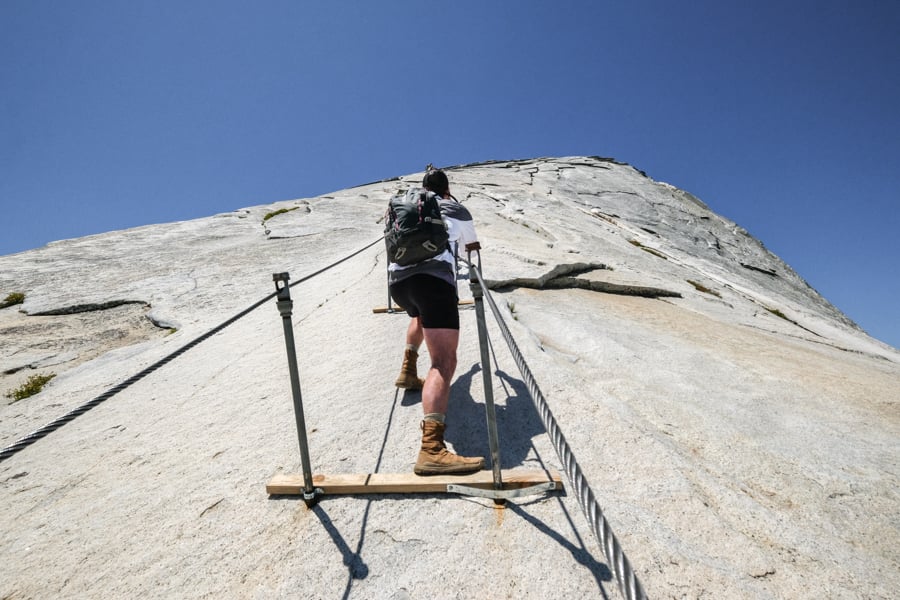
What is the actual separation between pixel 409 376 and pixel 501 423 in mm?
996

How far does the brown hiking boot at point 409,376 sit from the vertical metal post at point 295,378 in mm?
1382

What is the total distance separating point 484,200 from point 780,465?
14.9 metres

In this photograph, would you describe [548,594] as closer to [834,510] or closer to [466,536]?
[466,536]

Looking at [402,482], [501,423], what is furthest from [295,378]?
[501,423]

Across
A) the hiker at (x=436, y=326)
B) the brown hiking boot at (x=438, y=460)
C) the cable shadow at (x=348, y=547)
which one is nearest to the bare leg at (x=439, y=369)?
the hiker at (x=436, y=326)

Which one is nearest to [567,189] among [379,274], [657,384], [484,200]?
[484,200]

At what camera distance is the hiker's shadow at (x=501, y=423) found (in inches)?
119

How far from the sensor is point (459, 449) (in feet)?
10.1

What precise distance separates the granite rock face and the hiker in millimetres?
233

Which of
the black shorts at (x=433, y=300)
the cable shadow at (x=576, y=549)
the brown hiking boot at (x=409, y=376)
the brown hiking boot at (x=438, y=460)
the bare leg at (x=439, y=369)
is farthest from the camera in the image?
the brown hiking boot at (x=409, y=376)

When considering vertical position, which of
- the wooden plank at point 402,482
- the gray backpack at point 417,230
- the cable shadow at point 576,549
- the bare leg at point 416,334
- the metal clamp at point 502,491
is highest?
the gray backpack at point 417,230

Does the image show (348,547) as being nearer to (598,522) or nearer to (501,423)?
(598,522)

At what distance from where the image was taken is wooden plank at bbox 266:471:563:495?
99.9 inches

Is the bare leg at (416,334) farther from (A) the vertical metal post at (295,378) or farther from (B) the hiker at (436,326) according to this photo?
(A) the vertical metal post at (295,378)
